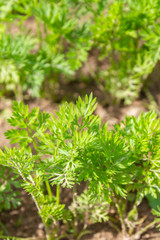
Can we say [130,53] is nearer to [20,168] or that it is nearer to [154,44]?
[154,44]

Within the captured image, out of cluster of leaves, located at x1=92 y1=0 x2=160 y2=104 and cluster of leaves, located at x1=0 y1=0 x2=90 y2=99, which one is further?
cluster of leaves, located at x1=0 y1=0 x2=90 y2=99

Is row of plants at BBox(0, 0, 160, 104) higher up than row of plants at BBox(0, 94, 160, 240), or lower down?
higher up

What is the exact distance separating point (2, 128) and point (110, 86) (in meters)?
0.97

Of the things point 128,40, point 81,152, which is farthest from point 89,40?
point 81,152

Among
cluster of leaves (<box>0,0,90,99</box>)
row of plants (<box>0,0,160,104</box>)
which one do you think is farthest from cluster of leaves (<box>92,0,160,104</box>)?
cluster of leaves (<box>0,0,90,99</box>)

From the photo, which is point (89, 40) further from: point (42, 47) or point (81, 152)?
point (81, 152)

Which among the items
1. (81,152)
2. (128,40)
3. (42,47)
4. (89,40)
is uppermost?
(42,47)

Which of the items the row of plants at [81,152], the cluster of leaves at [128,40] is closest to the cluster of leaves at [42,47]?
the cluster of leaves at [128,40]

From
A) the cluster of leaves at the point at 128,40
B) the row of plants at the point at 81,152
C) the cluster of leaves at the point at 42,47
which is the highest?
the cluster of leaves at the point at 42,47

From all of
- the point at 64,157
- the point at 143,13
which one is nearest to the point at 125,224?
the point at 64,157

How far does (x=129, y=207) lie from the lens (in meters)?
1.75

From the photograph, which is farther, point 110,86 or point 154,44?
point 110,86

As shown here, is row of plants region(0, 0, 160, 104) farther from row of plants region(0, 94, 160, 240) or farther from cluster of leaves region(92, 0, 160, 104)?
row of plants region(0, 94, 160, 240)

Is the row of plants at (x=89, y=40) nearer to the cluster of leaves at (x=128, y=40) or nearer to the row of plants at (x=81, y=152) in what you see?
the cluster of leaves at (x=128, y=40)
